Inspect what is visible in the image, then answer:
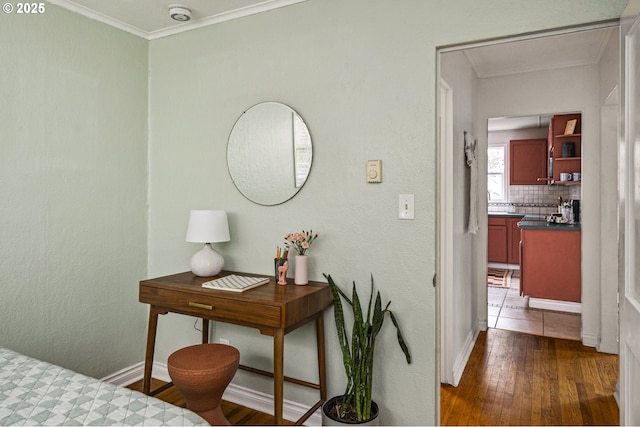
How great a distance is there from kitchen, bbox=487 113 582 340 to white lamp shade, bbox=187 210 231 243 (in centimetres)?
332

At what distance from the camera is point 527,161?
7.86m

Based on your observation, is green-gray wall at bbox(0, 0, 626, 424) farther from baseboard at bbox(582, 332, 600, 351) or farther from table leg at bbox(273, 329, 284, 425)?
baseboard at bbox(582, 332, 600, 351)

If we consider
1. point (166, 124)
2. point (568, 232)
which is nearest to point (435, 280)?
point (166, 124)

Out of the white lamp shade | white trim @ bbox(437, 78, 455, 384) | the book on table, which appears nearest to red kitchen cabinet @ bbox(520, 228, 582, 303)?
white trim @ bbox(437, 78, 455, 384)

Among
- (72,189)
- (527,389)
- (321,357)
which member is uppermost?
(72,189)

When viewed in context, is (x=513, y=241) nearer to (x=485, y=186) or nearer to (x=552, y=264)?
(x=552, y=264)

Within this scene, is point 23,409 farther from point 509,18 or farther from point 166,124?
point 509,18

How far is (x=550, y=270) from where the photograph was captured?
502 cm

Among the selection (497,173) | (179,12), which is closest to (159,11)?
(179,12)

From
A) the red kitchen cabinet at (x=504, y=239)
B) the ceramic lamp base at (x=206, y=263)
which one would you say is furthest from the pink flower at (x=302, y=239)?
the red kitchen cabinet at (x=504, y=239)

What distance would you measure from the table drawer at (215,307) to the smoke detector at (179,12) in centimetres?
165

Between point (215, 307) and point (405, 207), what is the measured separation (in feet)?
3.63

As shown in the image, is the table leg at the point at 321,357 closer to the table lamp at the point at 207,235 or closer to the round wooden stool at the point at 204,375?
the round wooden stool at the point at 204,375

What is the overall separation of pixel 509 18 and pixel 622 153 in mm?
804
